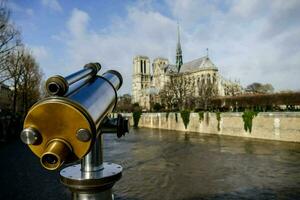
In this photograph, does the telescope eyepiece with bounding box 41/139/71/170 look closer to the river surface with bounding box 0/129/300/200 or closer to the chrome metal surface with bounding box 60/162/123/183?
the chrome metal surface with bounding box 60/162/123/183

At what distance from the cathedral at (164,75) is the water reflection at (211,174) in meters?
53.5

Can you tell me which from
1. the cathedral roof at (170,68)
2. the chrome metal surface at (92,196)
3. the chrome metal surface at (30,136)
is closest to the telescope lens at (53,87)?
the chrome metal surface at (30,136)

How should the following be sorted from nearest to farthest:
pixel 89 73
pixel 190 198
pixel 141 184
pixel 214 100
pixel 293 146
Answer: pixel 89 73
pixel 190 198
pixel 141 184
pixel 293 146
pixel 214 100

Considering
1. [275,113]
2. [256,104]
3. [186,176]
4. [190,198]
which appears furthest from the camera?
[256,104]

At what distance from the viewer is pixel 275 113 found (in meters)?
31.6

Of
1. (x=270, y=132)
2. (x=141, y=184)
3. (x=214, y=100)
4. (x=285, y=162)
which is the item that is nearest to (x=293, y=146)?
(x=270, y=132)

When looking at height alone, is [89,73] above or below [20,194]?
above

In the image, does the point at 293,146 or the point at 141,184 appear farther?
the point at 293,146

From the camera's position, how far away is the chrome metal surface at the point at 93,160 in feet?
6.44

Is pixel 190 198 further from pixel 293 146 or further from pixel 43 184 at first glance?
pixel 293 146

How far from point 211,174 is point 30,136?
619 inches

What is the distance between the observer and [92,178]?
1855 mm

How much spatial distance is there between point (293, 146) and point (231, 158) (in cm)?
888

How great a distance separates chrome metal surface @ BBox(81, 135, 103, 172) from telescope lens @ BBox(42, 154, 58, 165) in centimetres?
50
